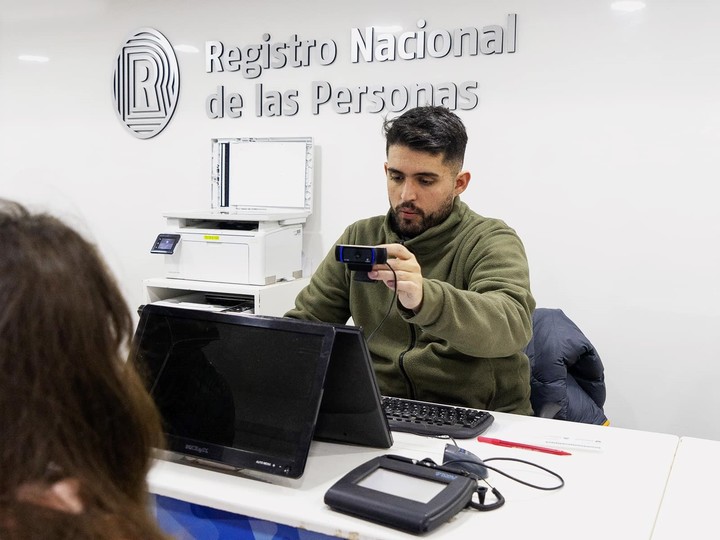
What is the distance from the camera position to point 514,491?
1.21m

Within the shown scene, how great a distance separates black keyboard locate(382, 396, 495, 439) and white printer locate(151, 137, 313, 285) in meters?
1.53

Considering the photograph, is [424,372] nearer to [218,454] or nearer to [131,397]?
[218,454]

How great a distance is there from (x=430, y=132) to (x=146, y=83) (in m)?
2.30

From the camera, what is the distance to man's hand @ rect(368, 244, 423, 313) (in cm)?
146

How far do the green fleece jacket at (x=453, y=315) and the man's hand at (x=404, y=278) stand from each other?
21 millimetres

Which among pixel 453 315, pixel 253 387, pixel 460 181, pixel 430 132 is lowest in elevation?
pixel 253 387

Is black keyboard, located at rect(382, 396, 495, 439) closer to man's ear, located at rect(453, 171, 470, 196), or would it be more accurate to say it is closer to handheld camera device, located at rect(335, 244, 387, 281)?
handheld camera device, located at rect(335, 244, 387, 281)

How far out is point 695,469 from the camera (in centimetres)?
134

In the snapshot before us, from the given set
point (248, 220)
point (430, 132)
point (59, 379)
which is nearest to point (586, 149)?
point (430, 132)

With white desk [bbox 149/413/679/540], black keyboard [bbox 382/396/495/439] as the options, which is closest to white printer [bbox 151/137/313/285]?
black keyboard [bbox 382/396/495/439]

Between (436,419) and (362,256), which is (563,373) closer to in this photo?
(436,419)

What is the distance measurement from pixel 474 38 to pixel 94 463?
109 inches

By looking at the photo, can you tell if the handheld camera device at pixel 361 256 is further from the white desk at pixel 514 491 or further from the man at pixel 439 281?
the white desk at pixel 514 491

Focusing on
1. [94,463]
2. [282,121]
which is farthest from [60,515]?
[282,121]
